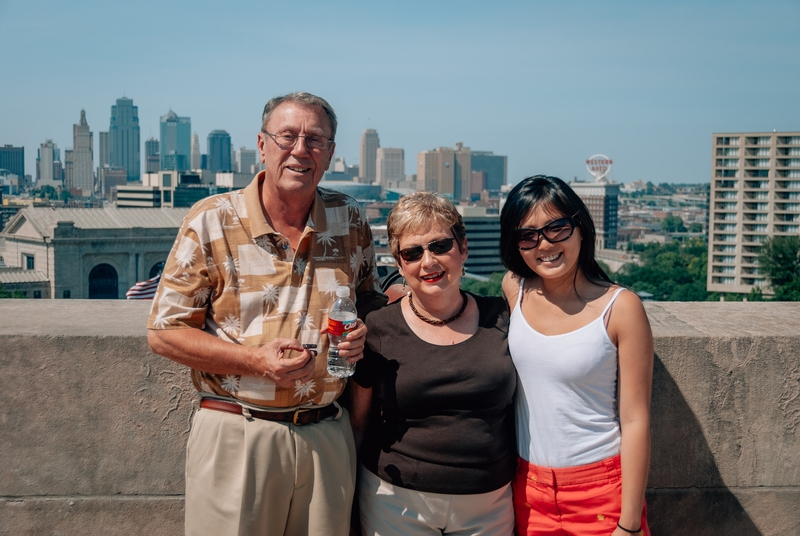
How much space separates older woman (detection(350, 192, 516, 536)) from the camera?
2275 millimetres

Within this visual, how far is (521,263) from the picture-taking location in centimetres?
247

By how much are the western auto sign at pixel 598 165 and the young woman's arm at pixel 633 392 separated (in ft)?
494

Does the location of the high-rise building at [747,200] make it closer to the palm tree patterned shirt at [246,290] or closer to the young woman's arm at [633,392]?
the young woman's arm at [633,392]

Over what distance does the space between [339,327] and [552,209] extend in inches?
25.4

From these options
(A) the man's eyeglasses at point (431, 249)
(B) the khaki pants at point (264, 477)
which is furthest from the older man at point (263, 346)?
(A) the man's eyeglasses at point (431, 249)

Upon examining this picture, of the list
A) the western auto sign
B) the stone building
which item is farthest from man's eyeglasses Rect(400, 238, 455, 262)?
the western auto sign

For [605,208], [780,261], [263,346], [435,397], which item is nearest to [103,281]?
[780,261]

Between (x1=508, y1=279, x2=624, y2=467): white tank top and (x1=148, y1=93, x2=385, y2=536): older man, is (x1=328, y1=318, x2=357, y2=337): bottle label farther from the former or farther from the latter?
(x1=508, y1=279, x2=624, y2=467): white tank top

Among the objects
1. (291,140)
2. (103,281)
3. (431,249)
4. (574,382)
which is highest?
(291,140)

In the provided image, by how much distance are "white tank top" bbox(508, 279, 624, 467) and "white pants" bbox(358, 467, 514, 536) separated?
0.56 feet

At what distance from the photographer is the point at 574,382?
7.36 ft

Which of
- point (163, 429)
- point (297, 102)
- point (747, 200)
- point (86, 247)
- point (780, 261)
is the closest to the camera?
point (297, 102)

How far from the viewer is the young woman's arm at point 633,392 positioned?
86.8 inches

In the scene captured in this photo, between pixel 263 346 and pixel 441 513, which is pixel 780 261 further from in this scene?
pixel 263 346
